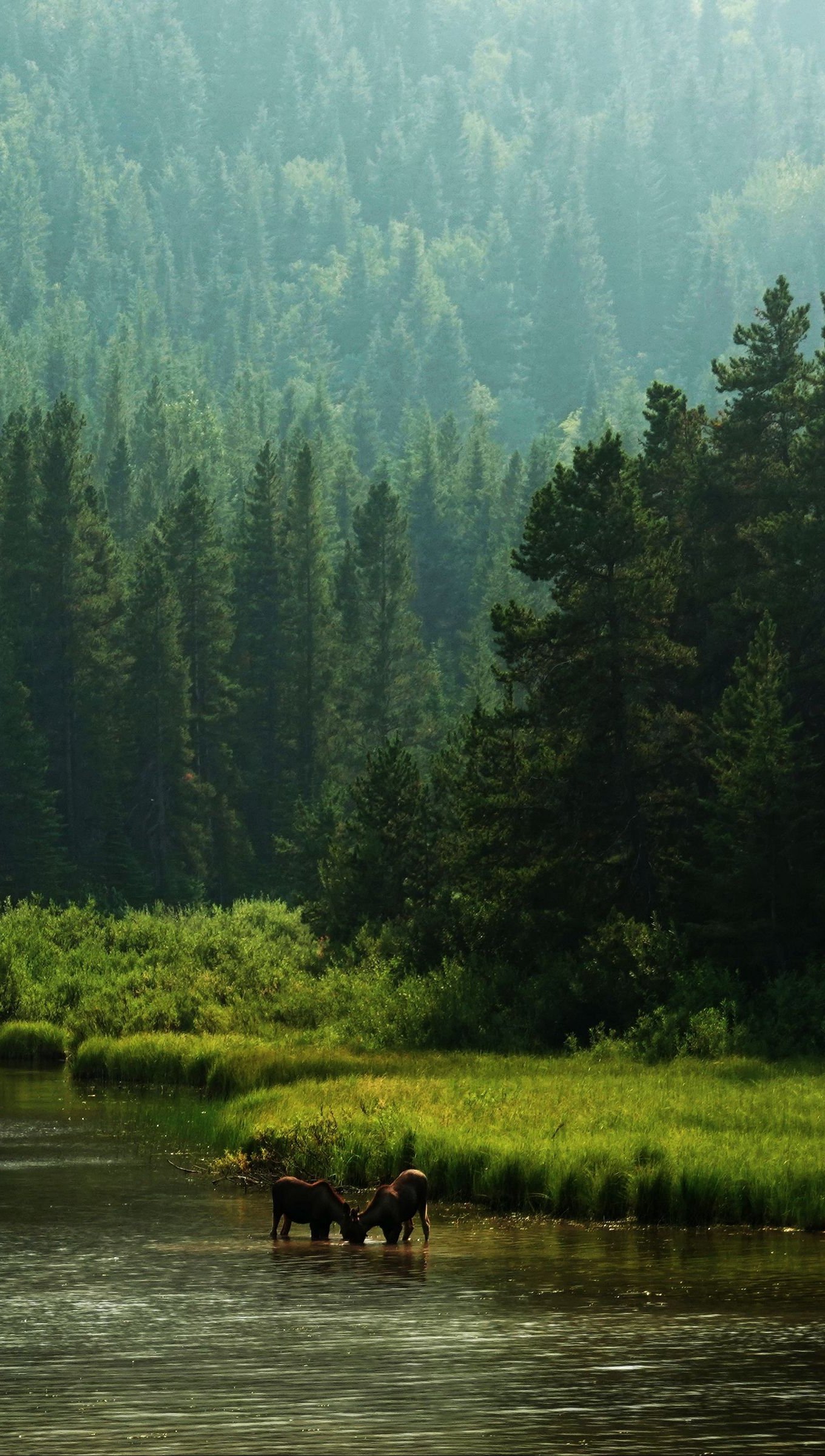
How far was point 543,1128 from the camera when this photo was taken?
31297 millimetres

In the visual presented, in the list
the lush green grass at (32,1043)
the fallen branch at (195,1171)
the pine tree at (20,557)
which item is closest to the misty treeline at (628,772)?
the pine tree at (20,557)

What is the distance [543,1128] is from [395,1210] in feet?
21.9

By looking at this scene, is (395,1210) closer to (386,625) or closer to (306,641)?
(306,641)

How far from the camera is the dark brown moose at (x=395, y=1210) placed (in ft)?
81.9

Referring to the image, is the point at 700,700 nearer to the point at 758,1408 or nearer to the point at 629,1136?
the point at 629,1136

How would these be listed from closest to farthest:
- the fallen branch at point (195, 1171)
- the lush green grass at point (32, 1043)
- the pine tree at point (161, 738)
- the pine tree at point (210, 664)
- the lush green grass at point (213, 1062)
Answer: the fallen branch at point (195, 1171) → the lush green grass at point (213, 1062) → the lush green grass at point (32, 1043) → the pine tree at point (161, 738) → the pine tree at point (210, 664)

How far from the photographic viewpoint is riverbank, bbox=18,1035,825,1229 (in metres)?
27.1

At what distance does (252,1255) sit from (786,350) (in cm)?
4354

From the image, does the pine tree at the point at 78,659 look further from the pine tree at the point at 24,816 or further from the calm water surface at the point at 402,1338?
the calm water surface at the point at 402,1338

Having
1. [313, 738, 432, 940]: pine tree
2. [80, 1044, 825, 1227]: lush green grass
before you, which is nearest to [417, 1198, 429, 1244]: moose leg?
[80, 1044, 825, 1227]: lush green grass

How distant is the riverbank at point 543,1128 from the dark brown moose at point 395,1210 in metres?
2.94

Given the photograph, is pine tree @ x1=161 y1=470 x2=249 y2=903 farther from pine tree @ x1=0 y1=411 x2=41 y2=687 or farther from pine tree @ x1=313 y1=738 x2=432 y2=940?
pine tree @ x1=313 y1=738 x2=432 y2=940

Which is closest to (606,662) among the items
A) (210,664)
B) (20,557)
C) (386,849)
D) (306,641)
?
(386,849)

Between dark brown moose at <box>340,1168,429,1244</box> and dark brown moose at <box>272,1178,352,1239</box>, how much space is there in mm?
206
